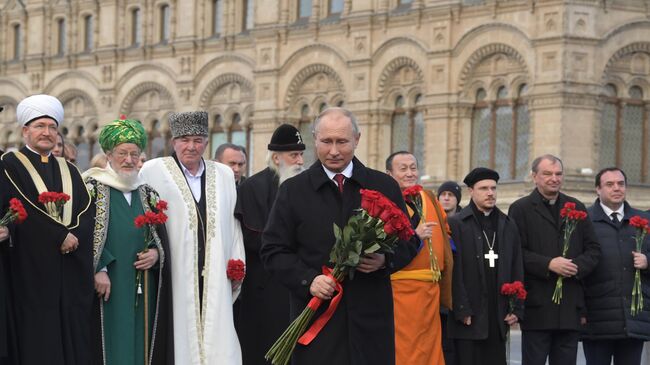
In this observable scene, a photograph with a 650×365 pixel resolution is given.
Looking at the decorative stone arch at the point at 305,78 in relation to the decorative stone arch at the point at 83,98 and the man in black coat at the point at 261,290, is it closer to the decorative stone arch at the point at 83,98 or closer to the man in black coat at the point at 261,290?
the decorative stone arch at the point at 83,98

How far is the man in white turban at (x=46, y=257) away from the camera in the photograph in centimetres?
973

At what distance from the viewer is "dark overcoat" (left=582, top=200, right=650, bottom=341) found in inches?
509

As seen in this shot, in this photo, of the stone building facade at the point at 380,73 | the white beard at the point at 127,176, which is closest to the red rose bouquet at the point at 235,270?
the white beard at the point at 127,176

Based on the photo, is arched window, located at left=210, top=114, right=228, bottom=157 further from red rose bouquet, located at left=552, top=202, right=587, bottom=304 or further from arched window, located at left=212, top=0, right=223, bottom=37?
red rose bouquet, located at left=552, top=202, right=587, bottom=304

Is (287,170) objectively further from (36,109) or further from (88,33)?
(88,33)

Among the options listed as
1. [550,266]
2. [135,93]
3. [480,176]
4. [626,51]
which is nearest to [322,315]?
[480,176]

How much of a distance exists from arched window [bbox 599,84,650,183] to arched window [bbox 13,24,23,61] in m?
20.2

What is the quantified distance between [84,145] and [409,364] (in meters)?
31.9

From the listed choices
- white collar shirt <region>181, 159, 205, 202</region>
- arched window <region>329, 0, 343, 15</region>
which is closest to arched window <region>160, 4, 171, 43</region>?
arched window <region>329, 0, 343, 15</region>

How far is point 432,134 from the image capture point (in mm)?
33188

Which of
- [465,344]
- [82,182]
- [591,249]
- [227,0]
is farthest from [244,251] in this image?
[227,0]

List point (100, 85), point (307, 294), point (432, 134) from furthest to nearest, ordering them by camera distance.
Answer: point (100, 85), point (432, 134), point (307, 294)

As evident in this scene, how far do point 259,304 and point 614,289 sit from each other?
11.5ft

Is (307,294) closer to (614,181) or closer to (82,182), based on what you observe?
(82,182)
